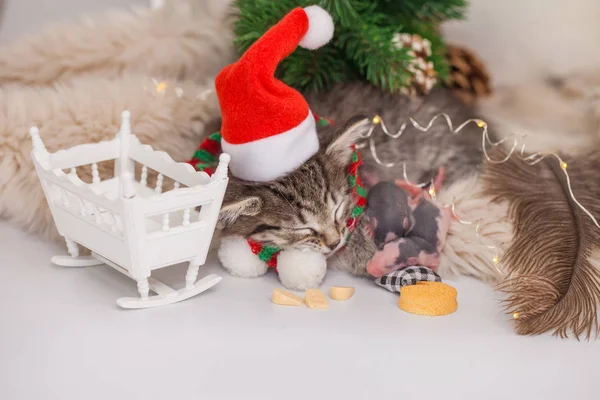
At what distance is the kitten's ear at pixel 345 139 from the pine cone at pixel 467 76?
26.7 inches

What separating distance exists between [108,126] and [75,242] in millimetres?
311

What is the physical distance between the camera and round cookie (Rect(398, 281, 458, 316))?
1.19 m

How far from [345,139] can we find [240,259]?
0.29 meters

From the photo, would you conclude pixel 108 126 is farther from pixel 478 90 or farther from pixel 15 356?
pixel 478 90

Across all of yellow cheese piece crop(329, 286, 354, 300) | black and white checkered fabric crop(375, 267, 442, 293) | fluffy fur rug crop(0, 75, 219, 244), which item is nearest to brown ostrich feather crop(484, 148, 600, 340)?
black and white checkered fabric crop(375, 267, 442, 293)

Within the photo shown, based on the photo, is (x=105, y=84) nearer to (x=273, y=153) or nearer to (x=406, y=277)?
(x=273, y=153)

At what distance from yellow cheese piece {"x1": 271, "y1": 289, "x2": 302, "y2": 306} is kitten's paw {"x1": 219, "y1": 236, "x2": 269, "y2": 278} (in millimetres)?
101

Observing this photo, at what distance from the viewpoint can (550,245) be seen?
123cm

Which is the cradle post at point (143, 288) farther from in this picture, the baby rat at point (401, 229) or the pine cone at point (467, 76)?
the pine cone at point (467, 76)

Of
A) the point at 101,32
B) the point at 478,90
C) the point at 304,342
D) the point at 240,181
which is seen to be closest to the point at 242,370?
the point at 304,342

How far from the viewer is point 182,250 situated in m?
1.18

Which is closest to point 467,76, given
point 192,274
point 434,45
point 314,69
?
point 434,45

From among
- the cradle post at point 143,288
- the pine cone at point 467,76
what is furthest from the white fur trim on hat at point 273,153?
the pine cone at point 467,76

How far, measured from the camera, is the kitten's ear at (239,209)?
1188 mm
